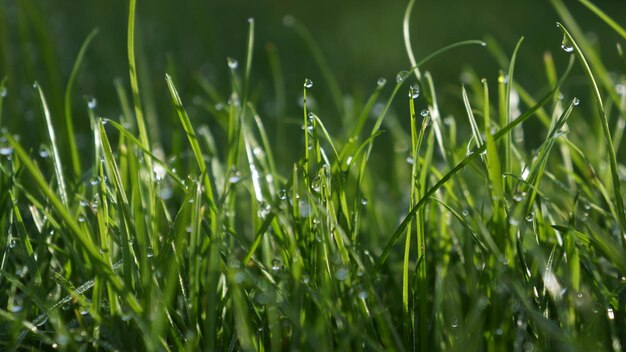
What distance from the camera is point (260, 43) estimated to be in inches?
102

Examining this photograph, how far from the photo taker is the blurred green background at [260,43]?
69.5 inches

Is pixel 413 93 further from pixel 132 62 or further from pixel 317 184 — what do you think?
pixel 132 62

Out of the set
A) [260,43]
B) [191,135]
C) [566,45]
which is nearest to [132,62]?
[191,135]

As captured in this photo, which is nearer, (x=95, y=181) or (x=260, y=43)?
(x=95, y=181)

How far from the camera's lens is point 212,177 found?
105 centimetres

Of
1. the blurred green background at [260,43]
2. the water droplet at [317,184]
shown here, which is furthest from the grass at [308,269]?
the blurred green background at [260,43]

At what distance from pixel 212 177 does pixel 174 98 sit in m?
0.24

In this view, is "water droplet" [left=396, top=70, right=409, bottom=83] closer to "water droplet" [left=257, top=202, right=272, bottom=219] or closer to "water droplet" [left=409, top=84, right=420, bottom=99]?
"water droplet" [left=409, top=84, right=420, bottom=99]

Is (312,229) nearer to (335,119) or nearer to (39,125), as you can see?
(39,125)

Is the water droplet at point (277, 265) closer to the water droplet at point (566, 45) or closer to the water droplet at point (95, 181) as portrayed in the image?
the water droplet at point (95, 181)

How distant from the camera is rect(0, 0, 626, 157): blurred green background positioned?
176cm

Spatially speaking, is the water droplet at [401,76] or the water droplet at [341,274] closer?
the water droplet at [341,274]

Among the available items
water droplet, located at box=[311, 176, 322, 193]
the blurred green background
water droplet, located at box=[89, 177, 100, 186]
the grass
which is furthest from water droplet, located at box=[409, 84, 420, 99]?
the blurred green background

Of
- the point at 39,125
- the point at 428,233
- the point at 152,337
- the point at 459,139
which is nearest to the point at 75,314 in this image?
the point at 152,337
